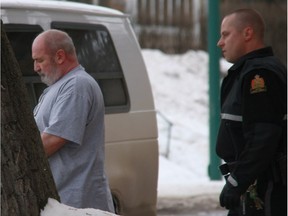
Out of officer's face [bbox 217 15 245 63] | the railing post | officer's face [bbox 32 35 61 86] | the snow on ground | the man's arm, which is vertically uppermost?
officer's face [bbox 217 15 245 63]

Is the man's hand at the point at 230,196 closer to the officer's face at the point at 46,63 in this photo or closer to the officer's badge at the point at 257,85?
the officer's badge at the point at 257,85

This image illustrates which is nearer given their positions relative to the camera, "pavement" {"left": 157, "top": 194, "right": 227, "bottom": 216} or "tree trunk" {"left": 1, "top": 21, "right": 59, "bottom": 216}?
"tree trunk" {"left": 1, "top": 21, "right": 59, "bottom": 216}

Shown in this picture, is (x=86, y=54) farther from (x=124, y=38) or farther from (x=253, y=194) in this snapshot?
(x=253, y=194)

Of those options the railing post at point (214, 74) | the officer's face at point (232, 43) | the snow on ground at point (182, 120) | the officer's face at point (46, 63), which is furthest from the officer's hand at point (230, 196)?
the railing post at point (214, 74)

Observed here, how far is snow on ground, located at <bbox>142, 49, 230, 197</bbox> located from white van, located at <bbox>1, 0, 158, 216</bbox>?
13.3 ft

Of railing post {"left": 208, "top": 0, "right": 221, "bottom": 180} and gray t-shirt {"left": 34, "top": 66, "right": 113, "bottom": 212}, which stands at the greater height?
gray t-shirt {"left": 34, "top": 66, "right": 113, "bottom": 212}

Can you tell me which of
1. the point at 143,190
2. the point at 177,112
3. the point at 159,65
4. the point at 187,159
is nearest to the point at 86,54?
the point at 143,190

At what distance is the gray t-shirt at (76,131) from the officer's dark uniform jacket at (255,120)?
0.85 m

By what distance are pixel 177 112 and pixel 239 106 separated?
45.7 feet

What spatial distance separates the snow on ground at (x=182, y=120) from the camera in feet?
41.3

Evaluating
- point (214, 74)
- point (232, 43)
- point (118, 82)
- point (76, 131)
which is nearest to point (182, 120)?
point (214, 74)

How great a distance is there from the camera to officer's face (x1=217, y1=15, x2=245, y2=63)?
5.07 m

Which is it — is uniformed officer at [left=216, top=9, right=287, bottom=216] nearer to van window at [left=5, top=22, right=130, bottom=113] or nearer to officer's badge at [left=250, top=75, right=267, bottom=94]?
officer's badge at [left=250, top=75, right=267, bottom=94]

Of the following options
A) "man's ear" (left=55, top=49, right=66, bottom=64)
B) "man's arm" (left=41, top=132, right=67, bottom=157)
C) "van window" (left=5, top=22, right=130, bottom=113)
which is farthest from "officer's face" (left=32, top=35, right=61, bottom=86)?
"van window" (left=5, top=22, right=130, bottom=113)
